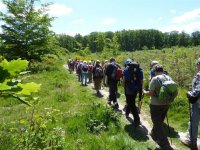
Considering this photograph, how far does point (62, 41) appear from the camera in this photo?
12781cm

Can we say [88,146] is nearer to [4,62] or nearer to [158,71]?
[158,71]

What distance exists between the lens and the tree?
31281 millimetres

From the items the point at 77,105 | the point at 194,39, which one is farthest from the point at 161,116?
the point at 194,39

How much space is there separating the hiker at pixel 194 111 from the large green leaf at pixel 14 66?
6.39m

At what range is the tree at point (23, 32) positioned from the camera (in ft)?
103

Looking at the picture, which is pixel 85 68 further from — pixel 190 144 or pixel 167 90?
pixel 167 90

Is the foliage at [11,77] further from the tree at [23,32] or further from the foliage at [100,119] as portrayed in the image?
the tree at [23,32]

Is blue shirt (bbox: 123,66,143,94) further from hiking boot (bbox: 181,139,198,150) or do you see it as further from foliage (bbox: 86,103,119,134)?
hiking boot (bbox: 181,139,198,150)

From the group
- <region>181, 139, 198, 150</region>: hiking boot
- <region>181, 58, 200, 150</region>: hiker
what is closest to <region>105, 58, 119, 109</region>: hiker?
<region>181, 139, 198, 150</region>: hiking boot

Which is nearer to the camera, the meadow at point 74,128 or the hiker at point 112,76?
the meadow at point 74,128

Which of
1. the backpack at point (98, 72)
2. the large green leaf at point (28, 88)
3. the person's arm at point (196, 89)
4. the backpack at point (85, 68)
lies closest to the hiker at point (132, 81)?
the person's arm at point (196, 89)

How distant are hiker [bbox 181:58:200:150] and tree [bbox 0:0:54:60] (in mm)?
25099

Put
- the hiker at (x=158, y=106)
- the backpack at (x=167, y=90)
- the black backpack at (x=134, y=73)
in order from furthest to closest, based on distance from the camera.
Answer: the black backpack at (x=134, y=73) → the hiker at (x=158, y=106) → the backpack at (x=167, y=90)

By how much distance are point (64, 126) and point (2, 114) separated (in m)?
3.55
